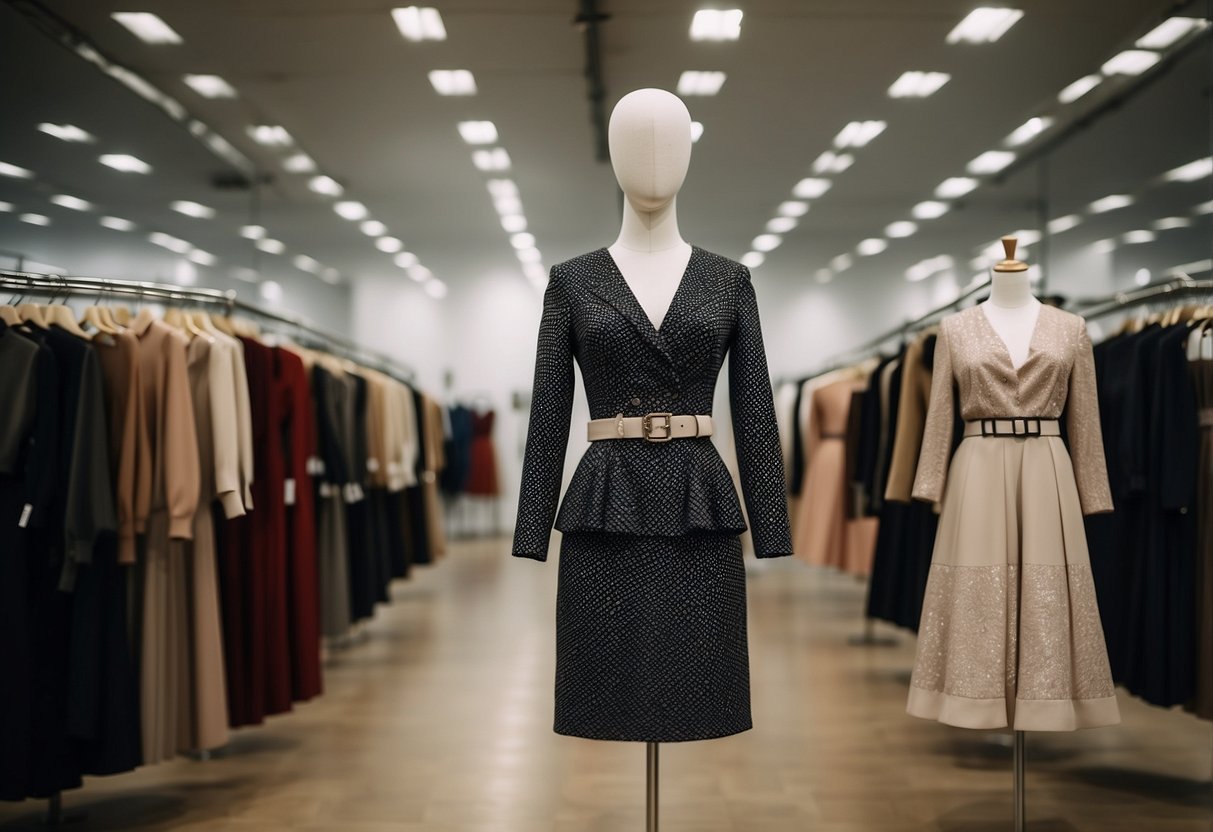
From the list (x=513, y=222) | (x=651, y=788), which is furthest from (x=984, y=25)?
(x=651, y=788)

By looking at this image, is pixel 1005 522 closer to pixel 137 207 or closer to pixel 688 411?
pixel 688 411

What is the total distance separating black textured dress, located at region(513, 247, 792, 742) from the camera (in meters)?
2.31

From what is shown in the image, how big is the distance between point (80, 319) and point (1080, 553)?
3.17 m

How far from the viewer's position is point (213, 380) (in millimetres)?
3643

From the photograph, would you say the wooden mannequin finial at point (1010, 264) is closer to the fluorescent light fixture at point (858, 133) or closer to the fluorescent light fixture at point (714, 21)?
the fluorescent light fixture at point (858, 133)

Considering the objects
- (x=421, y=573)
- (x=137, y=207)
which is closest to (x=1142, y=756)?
(x=137, y=207)

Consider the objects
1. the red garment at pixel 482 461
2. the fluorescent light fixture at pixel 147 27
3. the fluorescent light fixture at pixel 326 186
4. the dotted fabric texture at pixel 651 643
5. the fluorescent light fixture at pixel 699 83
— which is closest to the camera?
the dotted fabric texture at pixel 651 643

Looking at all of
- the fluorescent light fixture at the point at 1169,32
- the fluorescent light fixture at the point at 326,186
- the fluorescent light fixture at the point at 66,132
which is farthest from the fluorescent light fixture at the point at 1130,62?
the fluorescent light fixture at the point at 66,132

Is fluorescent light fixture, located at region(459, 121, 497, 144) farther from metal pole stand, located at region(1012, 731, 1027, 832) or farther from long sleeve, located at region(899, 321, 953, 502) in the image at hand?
metal pole stand, located at region(1012, 731, 1027, 832)

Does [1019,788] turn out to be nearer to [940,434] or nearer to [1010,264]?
[940,434]

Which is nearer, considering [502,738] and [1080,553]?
[1080,553]

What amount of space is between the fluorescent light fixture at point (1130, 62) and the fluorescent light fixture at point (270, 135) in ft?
11.3

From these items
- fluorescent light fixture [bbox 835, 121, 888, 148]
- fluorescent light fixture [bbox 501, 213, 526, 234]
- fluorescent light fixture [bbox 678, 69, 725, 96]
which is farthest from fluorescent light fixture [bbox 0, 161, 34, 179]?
fluorescent light fixture [bbox 835, 121, 888, 148]

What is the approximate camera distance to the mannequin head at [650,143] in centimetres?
235
